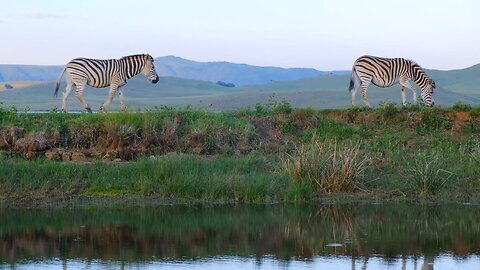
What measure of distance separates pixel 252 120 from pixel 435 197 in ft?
17.8

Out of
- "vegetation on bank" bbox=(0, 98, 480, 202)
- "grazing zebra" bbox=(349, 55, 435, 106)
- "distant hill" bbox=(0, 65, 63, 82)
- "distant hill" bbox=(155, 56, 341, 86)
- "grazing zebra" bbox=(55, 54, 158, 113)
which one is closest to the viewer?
"vegetation on bank" bbox=(0, 98, 480, 202)

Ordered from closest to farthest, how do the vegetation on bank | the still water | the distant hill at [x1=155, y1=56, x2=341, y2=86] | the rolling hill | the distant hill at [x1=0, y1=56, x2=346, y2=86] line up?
1. the still water
2. the vegetation on bank
3. the rolling hill
4. the distant hill at [x1=0, y1=56, x2=346, y2=86]
5. the distant hill at [x1=155, y1=56, x2=341, y2=86]

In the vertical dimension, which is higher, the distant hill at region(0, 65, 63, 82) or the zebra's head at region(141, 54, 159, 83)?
the zebra's head at region(141, 54, 159, 83)

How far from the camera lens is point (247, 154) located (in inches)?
768

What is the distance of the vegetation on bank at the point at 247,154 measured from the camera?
55.7ft

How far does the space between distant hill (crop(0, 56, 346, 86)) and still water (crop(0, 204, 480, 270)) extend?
107321 mm

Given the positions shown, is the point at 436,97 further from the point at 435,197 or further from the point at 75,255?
the point at 75,255

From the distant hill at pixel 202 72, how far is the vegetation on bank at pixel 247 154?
101833 millimetres

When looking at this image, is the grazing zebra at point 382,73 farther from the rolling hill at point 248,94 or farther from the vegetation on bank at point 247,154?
the rolling hill at point 248,94

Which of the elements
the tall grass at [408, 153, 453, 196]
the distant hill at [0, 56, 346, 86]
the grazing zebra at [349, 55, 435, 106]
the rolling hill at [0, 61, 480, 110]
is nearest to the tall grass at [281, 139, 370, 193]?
the tall grass at [408, 153, 453, 196]

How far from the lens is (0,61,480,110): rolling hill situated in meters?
44.6

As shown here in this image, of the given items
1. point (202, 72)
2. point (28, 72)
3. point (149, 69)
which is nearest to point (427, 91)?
point (149, 69)

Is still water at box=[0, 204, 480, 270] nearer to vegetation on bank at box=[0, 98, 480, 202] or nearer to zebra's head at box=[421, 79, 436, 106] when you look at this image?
vegetation on bank at box=[0, 98, 480, 202]

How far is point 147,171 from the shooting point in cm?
1727
